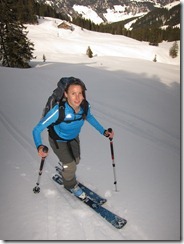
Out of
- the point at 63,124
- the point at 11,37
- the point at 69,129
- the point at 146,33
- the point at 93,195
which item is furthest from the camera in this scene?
the point at 146,33

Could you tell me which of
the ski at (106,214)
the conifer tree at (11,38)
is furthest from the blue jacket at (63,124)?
the conifer tree at (11,38)

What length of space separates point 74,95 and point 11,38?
26.4m

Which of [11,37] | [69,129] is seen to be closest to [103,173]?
[69,129]

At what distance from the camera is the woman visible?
4.16 metres

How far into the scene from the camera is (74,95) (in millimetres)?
4117

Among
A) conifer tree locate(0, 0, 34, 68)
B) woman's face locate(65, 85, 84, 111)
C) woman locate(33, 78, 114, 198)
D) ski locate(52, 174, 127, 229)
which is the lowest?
ski locate(52, 174, 127, 229)

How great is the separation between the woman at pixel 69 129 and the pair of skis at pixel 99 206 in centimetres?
23

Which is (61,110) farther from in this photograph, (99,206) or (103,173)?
(103,173)

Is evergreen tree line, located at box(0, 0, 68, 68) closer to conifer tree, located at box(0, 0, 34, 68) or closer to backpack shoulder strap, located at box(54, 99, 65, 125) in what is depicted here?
conifer tree, located at box(0, 0, 34, 68)

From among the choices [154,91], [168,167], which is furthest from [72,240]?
[154,91]

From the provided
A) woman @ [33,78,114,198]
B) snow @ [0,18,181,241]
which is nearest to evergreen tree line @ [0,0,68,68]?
snow @ [0,18,181,241]

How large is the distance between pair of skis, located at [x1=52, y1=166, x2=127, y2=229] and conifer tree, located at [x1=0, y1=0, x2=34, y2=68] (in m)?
25.3

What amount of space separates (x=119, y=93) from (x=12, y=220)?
33.7 ft

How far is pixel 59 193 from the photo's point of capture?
527cm
